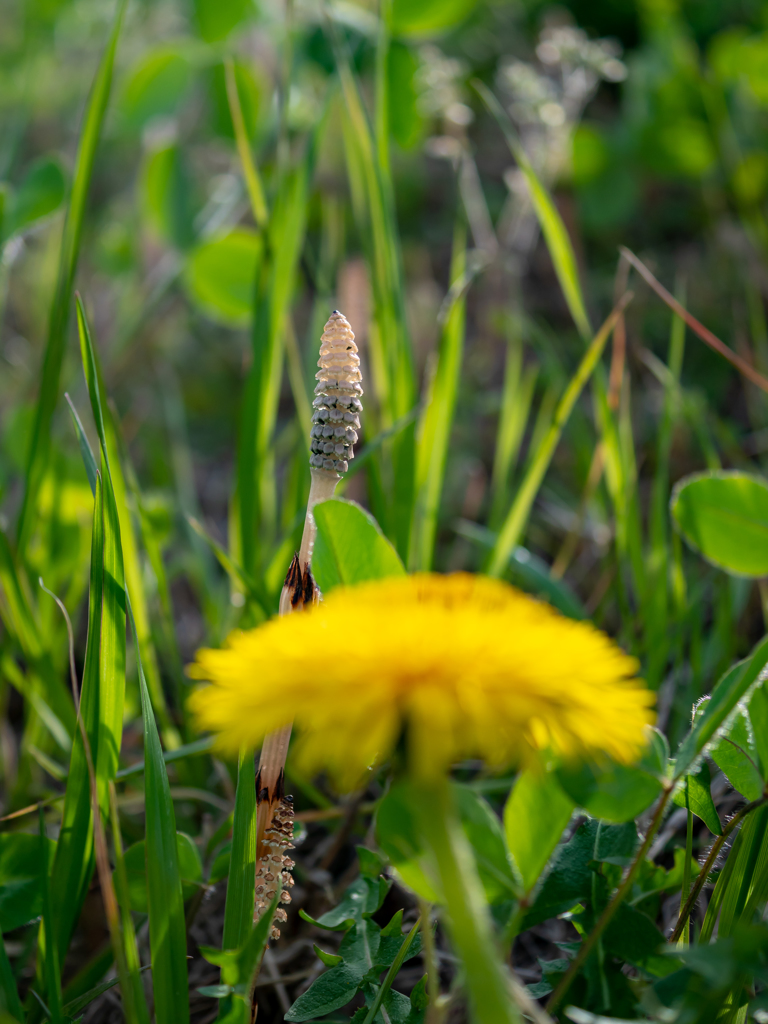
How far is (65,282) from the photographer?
89 cm

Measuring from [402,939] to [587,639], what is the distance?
322mm

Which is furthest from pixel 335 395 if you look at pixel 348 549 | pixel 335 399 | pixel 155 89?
pixel 155 89

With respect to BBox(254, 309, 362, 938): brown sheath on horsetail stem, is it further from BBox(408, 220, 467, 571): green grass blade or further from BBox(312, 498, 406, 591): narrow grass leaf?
BBox(408, 220, 467, 571): green grass blade

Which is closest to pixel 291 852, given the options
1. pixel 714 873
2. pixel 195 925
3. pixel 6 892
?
pixel 195 925

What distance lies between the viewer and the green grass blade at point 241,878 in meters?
0.55

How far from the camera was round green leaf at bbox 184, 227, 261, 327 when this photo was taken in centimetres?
157

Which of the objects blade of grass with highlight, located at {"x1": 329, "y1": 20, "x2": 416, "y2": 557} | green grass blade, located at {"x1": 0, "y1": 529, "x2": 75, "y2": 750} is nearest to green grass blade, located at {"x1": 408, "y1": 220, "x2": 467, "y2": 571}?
blade of grass with highlight, located at {"x1": 329, "y1": 20, "x2": 416, "y2": 557}

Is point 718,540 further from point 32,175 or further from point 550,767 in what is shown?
point 32,175

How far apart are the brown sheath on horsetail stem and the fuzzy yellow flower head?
6.4 inches

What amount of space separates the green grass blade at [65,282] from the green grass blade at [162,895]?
1.42ft

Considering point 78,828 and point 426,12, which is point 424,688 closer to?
point 78,828

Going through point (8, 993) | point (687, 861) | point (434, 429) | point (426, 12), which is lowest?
point (8, 993)

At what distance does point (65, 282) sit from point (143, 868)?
59cm

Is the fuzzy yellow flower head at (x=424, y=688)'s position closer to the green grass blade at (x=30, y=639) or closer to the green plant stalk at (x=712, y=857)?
the green plant stalk at (x=712, y=857)
